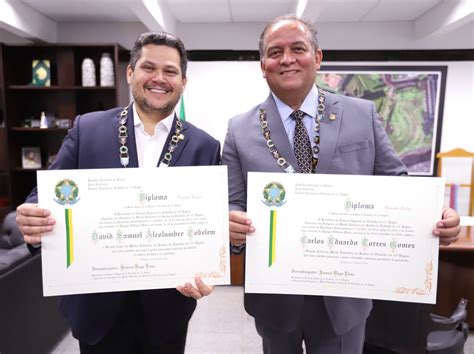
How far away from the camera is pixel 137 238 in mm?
1180

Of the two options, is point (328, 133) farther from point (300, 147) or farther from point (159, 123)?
point (159, 123)

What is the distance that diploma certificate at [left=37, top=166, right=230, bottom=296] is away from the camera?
3.76ft

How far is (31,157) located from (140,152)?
147 inches

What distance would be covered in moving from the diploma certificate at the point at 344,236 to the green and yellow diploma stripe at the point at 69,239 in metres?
0.55

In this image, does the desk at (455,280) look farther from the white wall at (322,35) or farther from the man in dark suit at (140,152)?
the white wall at (322,35)

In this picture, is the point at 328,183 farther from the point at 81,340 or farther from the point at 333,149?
the point at 81,340

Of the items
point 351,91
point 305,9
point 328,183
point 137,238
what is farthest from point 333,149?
point 351,91

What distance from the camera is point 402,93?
4.42 m

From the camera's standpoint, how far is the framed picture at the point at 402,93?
441 centimetres

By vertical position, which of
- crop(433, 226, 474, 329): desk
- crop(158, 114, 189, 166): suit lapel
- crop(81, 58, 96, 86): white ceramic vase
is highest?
crop(81, 58, 96, 86): white ceramic vase

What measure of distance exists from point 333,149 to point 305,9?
247 cm

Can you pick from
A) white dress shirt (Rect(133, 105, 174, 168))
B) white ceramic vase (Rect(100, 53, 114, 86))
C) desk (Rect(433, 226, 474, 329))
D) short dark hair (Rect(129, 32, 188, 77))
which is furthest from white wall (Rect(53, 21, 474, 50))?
white dress shirt (Rect(133, 105, 174, 168))

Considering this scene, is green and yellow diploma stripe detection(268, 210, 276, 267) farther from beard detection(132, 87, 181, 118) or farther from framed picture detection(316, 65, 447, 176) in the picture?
framed picture detection(316, 65, 447, 176)

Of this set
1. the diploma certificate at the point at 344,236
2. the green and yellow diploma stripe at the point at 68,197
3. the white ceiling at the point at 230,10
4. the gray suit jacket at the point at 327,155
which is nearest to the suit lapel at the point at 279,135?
the gray suit jacket at the point at 327,155
